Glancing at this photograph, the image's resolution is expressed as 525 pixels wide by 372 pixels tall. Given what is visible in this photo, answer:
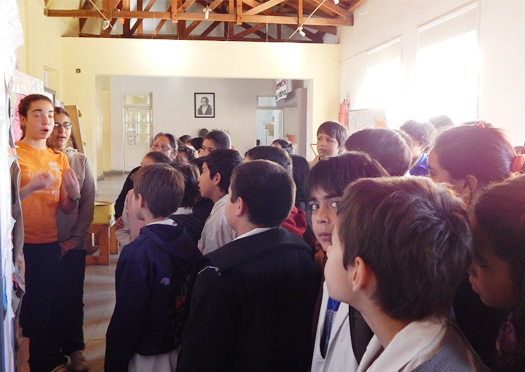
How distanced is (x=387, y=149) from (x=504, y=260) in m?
1.21

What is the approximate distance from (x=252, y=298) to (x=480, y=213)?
2.61 ft

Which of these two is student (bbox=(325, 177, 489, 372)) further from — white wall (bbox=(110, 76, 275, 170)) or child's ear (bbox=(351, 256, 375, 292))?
white wall (bbox=(110, 76, 275, 170))

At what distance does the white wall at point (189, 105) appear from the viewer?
16672 millimetres

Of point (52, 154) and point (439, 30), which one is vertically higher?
point (439, 30)

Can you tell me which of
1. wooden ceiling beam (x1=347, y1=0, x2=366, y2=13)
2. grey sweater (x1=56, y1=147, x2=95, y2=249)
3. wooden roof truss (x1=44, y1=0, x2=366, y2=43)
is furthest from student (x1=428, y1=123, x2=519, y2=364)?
wooden ceiling beam (x1=347, y1=0, x2=366, y2=13)

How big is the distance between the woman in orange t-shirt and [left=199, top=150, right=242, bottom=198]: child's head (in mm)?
797

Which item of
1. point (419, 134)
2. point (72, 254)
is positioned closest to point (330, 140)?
point (419, 134)

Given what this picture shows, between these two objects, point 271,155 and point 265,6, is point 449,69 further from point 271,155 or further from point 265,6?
point 271,155

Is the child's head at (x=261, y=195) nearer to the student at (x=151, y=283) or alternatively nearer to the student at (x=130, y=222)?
the student at (x=151, y=283)

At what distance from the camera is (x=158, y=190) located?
83.0 inches

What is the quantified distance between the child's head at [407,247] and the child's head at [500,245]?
41mm

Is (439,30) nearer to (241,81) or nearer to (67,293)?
(67,293)

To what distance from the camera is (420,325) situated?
0.85 metres


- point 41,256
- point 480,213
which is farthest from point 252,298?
point 41,256
